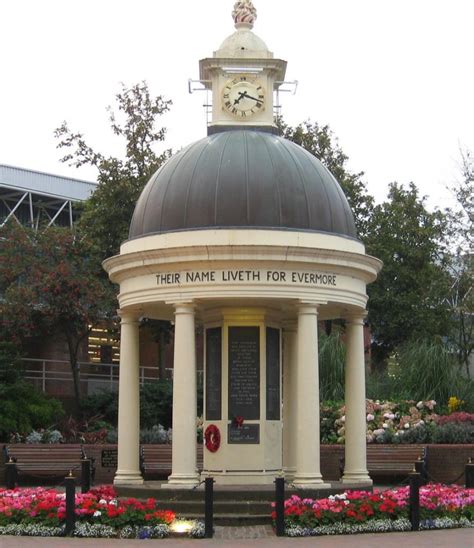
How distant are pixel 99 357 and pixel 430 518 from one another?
35.3m

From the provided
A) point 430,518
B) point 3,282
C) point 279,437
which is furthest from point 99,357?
point 430,518

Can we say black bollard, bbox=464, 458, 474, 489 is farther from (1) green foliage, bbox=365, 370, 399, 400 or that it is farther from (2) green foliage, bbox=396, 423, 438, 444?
(1) green foliage, bbox=365, 370, 399, 400

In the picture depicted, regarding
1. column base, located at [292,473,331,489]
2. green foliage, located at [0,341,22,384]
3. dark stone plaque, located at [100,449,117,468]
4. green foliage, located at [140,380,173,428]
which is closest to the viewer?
column base, located at [292,473,331,489]

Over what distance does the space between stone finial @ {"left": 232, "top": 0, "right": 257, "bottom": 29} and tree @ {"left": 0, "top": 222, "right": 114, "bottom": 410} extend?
15.2 m

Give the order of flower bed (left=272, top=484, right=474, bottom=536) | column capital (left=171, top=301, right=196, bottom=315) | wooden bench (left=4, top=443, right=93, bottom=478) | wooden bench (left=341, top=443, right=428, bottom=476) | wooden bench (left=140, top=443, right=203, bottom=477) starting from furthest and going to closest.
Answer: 1. wooden bench (left=4, top=443, right=93, bottom=478)
2. wooden bench (left=140, top=443, right=203, bottom=477)
3. wooden bench (left=341, top=443, right=428, bottom=476)
4. column capital (left=171, top=301, right=196, bottom=315)
5. flower bed (left=272, top=484, right=474, bottom=536)

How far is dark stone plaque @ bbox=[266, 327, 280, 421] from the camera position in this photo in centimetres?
2447

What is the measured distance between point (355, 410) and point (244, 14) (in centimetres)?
946

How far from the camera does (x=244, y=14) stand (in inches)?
1047

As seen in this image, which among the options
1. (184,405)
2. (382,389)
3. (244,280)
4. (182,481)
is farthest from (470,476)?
(382,389)

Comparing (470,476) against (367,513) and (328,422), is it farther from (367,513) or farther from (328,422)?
(328,422)

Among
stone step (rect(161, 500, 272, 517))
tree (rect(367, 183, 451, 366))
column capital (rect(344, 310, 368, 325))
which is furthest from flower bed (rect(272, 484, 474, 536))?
tree (rect(367, 183, 451, 366))

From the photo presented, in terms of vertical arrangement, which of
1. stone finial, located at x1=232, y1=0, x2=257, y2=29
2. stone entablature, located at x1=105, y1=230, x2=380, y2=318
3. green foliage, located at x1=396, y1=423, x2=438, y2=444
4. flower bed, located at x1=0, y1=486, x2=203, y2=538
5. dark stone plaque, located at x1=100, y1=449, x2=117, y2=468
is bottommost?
flower bed, located at x1=0, y1=486, x2=203, y2=538

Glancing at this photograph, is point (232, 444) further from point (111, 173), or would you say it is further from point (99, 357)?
point (99, 357)

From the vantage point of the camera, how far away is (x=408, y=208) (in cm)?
4925
